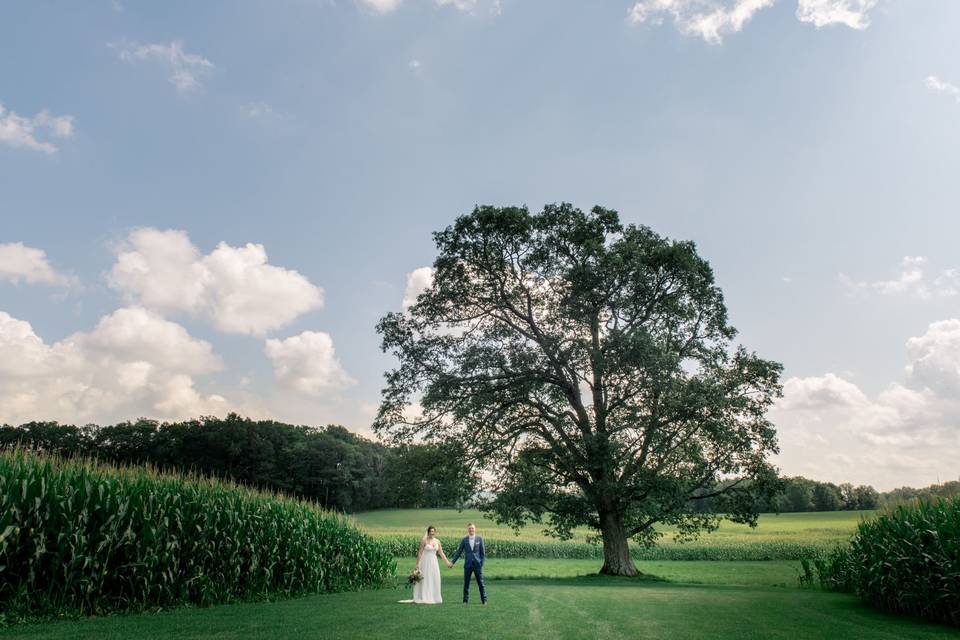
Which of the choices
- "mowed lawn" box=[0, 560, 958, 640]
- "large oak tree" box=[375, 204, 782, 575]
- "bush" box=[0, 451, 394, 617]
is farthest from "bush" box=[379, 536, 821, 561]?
"bush" box=[0, 451, 394, 617]

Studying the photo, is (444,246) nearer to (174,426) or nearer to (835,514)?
(835,514)

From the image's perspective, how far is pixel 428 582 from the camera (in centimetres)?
1631

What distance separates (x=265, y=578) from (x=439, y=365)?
1411 cm

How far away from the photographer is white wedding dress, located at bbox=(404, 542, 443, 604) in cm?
1620

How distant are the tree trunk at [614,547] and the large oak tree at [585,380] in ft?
0.20

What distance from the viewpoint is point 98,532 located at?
12844 millimetres

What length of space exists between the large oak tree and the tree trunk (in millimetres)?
62

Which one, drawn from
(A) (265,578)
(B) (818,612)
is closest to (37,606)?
(A) (265,578)

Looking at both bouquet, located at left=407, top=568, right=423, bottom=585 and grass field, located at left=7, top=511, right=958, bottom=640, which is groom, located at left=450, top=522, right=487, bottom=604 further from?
bouquet, located at left=407, top=568, right=423, bottom=585

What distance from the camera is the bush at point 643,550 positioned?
140ft

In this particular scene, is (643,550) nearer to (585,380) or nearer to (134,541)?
(585,380)

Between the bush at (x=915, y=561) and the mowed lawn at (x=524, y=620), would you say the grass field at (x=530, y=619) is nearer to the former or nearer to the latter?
the mowed lawn at (x=524, y=620)

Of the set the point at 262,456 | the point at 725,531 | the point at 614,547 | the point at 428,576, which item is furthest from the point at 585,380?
the point at 262,456

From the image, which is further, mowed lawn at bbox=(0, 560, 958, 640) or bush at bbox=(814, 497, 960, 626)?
bush at bbox=(814, 497, 960, 626)
